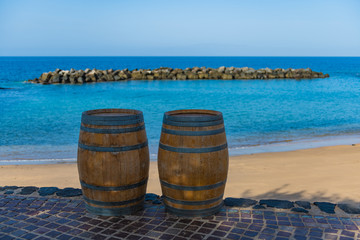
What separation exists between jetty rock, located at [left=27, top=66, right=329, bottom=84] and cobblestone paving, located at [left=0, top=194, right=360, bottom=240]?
152 feet

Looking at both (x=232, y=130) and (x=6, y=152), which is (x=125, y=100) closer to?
(x=232, y=130)

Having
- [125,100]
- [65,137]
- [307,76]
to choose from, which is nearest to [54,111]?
[125,100]

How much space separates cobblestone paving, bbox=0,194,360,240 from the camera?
4.21 meters

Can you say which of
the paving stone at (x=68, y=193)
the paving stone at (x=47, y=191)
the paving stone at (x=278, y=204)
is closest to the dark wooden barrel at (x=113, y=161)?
the paving stone at (x=68, y=193)

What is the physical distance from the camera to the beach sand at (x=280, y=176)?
8312 mm

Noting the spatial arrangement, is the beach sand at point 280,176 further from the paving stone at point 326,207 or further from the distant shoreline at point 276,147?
the paving stone at point 326,207

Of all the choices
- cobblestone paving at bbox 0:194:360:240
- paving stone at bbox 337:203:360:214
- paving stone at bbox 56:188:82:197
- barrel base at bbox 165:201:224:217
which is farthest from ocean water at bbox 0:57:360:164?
paving stone at bbox 337:203:360:214

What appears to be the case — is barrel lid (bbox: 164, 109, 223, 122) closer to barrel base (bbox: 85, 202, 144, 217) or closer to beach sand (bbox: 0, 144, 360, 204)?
barrel base (bbox: 85, 202, 144, 217)

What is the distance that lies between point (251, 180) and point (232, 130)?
9.77m

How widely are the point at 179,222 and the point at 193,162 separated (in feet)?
2.69

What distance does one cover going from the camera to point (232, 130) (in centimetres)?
1928

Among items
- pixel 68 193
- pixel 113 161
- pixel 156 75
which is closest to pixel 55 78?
pixel 156 75

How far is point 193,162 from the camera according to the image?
176 inches

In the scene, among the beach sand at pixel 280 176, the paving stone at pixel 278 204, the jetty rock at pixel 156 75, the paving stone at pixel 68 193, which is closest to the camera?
the paving stone at pixel 278 204
